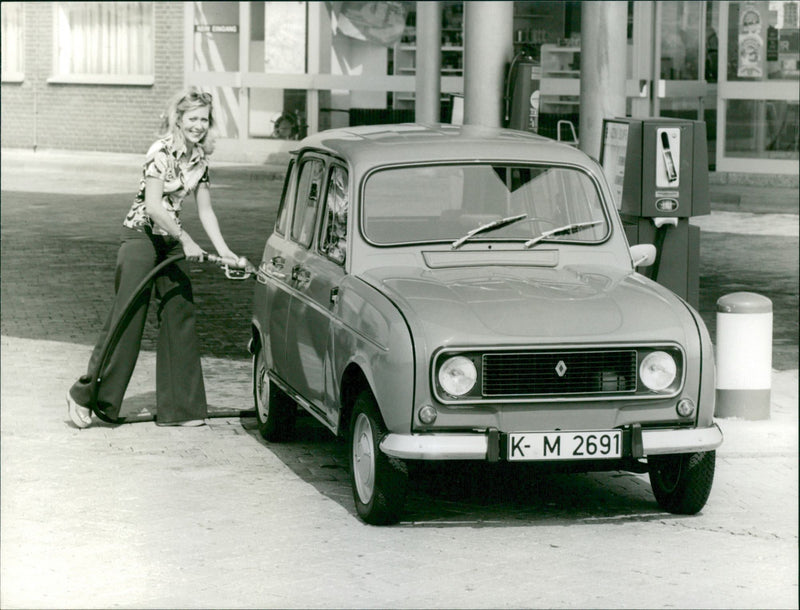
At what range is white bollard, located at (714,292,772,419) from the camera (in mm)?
9367

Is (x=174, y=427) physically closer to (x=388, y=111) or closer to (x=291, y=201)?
(x=291, y=201)

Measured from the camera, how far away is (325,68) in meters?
30.9

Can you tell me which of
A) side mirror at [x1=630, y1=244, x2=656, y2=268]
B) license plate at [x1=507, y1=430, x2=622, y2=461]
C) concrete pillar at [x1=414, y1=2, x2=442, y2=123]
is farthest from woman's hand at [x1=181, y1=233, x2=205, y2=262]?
concrete pillar at [x1=414, y1=2, x2=442, y2=123]

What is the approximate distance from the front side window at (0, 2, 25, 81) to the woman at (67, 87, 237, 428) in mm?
26425

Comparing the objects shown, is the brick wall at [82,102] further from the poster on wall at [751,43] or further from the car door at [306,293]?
the car door at [306,293]

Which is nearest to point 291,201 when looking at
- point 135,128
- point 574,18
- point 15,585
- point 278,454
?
point 278,454

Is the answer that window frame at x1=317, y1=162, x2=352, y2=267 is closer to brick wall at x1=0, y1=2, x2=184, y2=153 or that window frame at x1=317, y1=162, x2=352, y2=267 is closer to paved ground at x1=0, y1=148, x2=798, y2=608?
paved ground at x1=0, y1=148, x2=798, y2=608

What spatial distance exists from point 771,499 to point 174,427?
336cm

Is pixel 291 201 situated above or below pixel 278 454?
above

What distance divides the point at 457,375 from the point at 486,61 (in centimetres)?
558

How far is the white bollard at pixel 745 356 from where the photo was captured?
30.7 ft

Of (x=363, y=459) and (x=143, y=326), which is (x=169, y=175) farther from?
(x=363, y=459)

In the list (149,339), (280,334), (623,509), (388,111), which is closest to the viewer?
(623,509)

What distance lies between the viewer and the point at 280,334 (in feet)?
27.9
